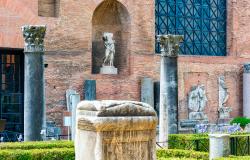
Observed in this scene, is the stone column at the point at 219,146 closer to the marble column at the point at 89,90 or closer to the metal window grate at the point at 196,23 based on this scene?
the marble column at the point at 89,90

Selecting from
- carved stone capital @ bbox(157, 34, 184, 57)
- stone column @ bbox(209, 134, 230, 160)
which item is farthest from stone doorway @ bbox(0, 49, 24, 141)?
stone column @ bbox(209, 134, 230, 160)

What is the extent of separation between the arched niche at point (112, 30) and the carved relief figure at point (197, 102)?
3.41 metres

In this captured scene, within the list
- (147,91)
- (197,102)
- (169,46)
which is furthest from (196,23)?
(169,46)

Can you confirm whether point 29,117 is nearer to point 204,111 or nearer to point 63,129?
point 63,129

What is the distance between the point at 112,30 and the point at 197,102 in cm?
485

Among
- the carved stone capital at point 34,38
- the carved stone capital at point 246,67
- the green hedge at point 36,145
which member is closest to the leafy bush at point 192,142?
the green hedge at point 36,145

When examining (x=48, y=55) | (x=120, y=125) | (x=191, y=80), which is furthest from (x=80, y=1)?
(x=120, y=125)

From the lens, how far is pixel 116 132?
7.00m

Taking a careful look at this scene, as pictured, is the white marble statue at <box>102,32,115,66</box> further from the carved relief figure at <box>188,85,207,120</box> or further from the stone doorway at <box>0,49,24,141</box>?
the carved relief figure at <box>188,85,207,120</box>

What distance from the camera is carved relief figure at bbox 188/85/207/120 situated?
26.7m

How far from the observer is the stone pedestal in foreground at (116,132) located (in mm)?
6938

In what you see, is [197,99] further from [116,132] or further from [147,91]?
[116,132]

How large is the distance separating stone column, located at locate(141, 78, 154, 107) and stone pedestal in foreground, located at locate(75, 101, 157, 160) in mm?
17569

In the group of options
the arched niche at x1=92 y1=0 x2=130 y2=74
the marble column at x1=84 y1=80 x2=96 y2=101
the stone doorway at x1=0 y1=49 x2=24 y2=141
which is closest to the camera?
the stone doorway at x1=0 y1=49 x2=24 y2=141
